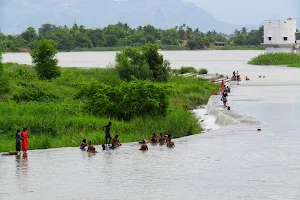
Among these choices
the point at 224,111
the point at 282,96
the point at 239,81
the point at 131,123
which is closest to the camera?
the point at 131,123

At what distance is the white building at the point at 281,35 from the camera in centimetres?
13538

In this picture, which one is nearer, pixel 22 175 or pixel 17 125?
pixel 22 175

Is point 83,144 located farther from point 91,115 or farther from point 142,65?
point 142,65

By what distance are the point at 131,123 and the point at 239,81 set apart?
49.6 metres

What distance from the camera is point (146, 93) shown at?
39688 millimetres

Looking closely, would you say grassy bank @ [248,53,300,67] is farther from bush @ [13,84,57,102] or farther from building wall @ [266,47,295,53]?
bush @ [13,84,57,102]

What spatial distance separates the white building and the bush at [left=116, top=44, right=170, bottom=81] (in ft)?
230

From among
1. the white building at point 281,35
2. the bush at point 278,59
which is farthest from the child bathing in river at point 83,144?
the white building at point 281,35

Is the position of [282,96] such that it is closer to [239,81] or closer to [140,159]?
[239,81]

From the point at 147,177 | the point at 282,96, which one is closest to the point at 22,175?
the point at 147,177

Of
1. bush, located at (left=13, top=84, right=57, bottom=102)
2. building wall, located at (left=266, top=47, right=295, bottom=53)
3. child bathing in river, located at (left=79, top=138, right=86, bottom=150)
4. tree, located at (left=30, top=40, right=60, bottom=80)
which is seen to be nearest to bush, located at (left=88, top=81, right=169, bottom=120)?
bush, located at (left=13, top=84, right=57, bottom=102)

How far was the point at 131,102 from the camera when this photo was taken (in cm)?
3928

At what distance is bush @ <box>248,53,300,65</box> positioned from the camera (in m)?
129

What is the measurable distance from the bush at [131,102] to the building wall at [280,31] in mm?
99246
